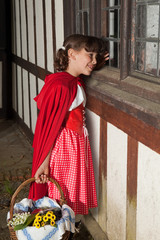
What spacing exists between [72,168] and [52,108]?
1.67 feet

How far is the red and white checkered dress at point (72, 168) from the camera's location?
2.87 meters

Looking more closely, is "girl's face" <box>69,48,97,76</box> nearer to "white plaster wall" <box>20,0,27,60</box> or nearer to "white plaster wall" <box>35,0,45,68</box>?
"white plaster wall" <box>35,0,45,68</box>

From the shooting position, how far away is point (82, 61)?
278cm

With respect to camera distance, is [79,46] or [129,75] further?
[79,46]

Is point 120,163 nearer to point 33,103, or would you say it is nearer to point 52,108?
point 52,108

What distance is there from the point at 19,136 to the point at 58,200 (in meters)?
3.64

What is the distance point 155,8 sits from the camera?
234 centimetres

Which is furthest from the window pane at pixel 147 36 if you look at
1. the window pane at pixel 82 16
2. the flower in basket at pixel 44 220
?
the flower in basket at pixel 44 220

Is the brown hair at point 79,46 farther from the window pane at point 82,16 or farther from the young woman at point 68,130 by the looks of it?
the window pane at point 82,16

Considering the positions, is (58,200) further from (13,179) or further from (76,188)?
(13,179)

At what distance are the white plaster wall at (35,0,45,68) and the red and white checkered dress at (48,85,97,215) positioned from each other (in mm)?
2153

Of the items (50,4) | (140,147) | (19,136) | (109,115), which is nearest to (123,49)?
→ (109,115)

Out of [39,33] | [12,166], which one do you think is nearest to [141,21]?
[39,33]

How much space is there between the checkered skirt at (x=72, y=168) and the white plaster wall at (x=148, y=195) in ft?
2.12
